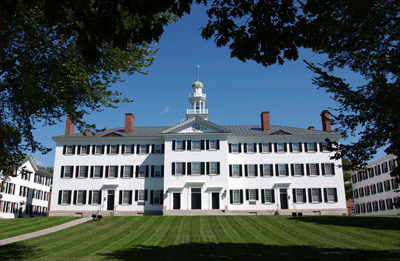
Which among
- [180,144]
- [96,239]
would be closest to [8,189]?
[180,144]

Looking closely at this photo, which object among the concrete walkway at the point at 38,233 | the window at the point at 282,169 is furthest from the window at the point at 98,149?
the window at the point at 282,169

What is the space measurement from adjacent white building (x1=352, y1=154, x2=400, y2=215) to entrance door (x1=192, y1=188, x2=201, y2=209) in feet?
69.3

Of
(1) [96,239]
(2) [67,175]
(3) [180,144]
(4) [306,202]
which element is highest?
(3) [180,144]

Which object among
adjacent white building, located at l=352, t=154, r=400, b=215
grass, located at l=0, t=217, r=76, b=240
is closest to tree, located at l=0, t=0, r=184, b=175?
grass, located at l=0, t=217, r=76, b=240

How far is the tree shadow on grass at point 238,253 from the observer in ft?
39.4

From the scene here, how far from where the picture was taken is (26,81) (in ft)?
39.9

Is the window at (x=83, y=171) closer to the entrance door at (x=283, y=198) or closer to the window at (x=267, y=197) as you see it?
the window at (x=267, y=197)

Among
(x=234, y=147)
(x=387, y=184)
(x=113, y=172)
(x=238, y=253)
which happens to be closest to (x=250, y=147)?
(x=234, y=147)

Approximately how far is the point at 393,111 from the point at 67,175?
39080mm

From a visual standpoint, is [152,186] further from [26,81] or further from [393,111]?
[393,111]

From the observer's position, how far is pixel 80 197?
41156 mm

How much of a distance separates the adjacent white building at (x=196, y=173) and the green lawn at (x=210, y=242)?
9.40m

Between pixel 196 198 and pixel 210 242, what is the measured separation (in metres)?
20.7

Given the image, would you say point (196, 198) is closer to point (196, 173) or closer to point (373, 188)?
point (196, 173)
